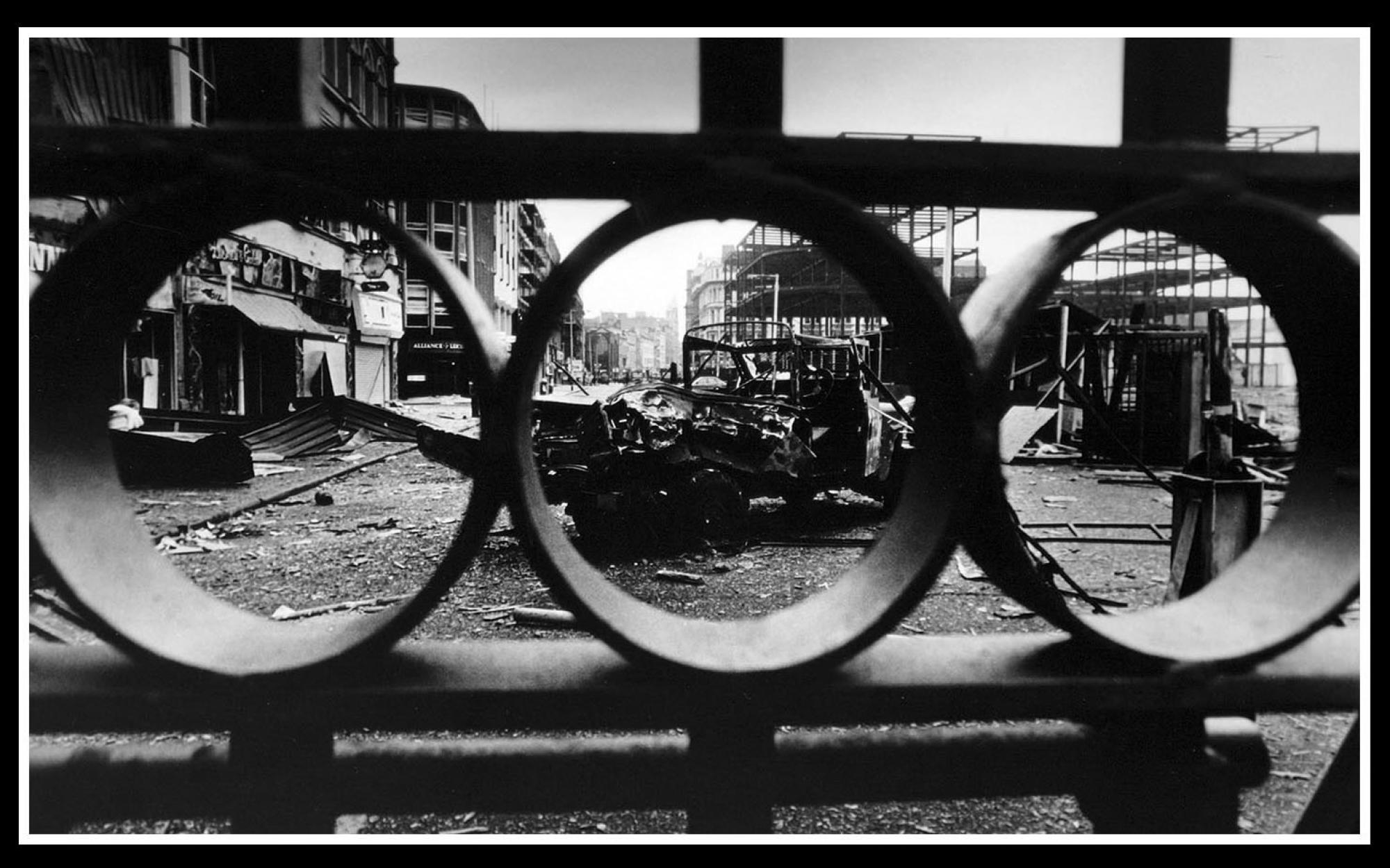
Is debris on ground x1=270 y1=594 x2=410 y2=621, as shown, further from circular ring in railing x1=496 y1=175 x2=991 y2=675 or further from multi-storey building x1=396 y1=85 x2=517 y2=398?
multi-storey building x1=396 y1=85 x2=517 y2=398

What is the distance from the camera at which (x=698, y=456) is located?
6672 millimetres

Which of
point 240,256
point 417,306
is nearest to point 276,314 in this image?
point 240,256

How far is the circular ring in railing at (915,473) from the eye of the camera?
38.5 inches

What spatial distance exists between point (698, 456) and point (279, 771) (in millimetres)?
5598

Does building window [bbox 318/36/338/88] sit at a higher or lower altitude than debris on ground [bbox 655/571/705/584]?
higher

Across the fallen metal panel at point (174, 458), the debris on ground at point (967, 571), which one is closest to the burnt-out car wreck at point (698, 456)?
the debris on ground at point (967, 571)

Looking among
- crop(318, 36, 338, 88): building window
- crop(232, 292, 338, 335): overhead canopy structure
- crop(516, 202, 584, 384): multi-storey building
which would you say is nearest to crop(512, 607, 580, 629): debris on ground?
crop(318, 36, 338, 88): building window

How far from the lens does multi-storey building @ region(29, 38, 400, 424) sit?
1.08 metres

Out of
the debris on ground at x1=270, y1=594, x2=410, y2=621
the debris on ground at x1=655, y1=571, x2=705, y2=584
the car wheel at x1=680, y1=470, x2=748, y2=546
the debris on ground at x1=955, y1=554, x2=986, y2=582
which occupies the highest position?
the car wheel at x1=680, y1=470, x2=748, y2=546

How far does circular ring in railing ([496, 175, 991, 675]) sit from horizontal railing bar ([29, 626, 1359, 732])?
0.07 m

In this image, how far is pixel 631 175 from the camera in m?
1.05

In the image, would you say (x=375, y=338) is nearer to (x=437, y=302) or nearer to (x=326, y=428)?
(x=437, y=302)

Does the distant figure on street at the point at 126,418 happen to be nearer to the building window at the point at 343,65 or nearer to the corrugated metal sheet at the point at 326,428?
the corrugated metal sheet at the point at 326,428

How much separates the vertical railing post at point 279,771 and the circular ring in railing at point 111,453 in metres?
0.12
